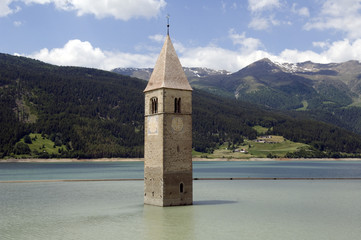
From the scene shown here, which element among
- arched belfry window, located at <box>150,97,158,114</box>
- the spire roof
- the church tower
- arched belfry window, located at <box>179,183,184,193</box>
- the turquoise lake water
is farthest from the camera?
arched belfry window, located at <box>150,97,158,114</box>

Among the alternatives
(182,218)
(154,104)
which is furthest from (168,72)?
(182,218)

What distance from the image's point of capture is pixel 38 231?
143 ft

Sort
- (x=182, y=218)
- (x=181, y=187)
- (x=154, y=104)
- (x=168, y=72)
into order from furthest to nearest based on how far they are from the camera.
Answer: (x=154, y=104) → (x=168, y=72) → (x=181, y=187) → (x=182, y=218)

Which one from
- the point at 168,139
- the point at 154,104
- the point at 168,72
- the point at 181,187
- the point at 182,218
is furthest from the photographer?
the point at 154,104

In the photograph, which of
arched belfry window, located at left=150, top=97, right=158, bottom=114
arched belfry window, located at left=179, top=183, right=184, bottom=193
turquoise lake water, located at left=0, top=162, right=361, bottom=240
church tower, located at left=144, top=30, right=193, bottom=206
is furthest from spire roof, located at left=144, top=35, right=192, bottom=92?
turquoise lake water, located at left=0, top=162, right=361, bottom=240

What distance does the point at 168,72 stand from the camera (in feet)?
184

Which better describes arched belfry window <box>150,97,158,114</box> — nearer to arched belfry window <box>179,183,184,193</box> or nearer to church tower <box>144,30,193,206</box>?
church tower <box>144,30,193,206</box>

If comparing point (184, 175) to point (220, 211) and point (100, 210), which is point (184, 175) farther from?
point (100, 210)

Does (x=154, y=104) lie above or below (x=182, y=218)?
above

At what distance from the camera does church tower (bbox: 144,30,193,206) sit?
5356cm

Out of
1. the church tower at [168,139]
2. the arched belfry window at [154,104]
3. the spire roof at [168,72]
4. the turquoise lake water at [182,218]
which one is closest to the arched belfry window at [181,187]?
the church tower at [168,139]

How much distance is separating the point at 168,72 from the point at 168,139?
8330 millimetres

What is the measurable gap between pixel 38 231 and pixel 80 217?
26.8 feet

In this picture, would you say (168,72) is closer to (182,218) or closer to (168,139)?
(168,139)
